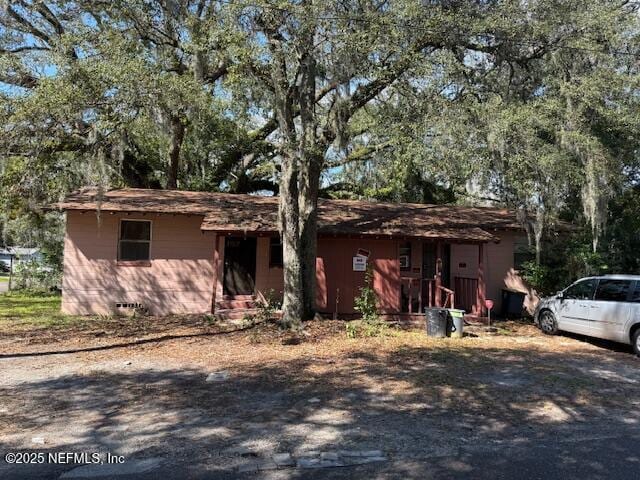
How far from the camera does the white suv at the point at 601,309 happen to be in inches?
392

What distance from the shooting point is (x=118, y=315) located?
14.2m

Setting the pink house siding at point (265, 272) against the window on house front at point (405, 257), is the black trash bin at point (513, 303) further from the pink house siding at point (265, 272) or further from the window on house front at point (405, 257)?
the pink house siding at point (265, 272)

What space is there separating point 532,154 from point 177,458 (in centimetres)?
878

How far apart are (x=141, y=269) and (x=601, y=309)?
11464mm

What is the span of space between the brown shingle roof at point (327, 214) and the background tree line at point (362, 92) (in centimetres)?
150

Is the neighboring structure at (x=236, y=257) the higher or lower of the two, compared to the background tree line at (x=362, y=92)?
lower

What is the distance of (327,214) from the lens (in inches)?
610

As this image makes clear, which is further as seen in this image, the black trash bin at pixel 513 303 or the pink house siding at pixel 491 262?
the pink house siding at pixel 491 262

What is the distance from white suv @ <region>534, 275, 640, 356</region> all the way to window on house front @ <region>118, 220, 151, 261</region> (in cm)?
1075

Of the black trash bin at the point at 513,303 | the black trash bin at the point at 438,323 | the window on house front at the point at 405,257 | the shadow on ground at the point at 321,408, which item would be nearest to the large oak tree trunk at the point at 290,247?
the black trash bin at the point at 438,323

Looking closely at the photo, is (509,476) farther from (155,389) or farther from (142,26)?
(142,26)

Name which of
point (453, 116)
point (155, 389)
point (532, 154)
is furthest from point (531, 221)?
point (155, 389)

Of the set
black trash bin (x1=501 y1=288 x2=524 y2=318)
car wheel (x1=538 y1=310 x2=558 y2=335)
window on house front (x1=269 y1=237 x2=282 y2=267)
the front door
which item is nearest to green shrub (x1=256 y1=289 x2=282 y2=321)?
the front door

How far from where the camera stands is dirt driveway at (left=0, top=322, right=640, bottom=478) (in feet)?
15.9
